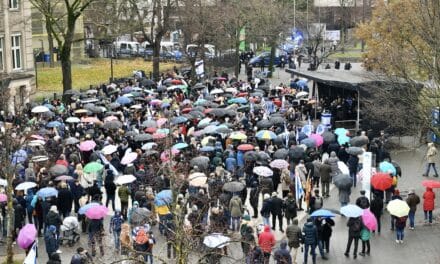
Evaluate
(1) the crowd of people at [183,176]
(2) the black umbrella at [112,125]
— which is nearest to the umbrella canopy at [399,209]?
(1) the crowd of people at [183,176]

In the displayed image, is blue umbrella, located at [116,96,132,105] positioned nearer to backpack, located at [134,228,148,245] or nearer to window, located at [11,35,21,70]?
window, located at [11,35,21,70]

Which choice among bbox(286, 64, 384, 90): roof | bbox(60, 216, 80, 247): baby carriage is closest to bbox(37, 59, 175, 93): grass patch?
bbox(286, 64, 384, 90): roof

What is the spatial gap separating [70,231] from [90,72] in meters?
36.4

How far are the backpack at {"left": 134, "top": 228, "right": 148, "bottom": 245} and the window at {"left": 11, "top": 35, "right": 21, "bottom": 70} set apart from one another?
28.3 meters

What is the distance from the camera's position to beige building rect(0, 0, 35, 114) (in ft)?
138

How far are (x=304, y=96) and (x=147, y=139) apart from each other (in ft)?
45.9

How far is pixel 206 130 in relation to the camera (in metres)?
28.6

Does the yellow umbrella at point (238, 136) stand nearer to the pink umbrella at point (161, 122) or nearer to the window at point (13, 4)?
the pink umbrella at point (161, 122)

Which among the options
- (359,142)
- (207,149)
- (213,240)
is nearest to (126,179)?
(207,149)

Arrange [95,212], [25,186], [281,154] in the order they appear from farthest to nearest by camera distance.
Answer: [281,154] < [25,186] < [95,212]

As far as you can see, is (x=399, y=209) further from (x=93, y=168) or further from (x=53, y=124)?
(x=53, y=124)

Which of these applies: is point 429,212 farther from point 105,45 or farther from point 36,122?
point 105,45

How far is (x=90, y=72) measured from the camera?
5581 centimetres

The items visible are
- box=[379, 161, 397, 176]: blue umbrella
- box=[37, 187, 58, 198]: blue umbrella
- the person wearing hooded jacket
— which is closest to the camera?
the person wearing hooded jacket
